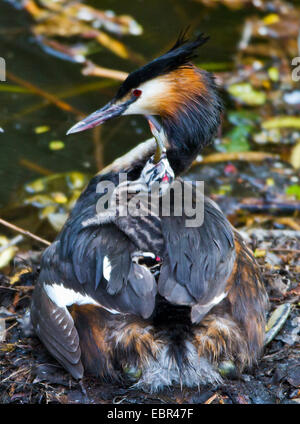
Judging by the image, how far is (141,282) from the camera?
311 cm

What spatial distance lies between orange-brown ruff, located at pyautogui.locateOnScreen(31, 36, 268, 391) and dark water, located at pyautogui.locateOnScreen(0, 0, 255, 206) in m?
1.89

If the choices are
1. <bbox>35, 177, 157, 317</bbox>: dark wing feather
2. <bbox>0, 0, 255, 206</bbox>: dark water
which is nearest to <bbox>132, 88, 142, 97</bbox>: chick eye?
<bbox>35, 177, 157, 317</bbox>: dark wing feather

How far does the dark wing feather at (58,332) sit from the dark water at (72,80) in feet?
5.64

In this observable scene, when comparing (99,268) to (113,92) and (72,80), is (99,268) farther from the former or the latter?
(72,80)

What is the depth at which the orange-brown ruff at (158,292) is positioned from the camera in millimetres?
3156

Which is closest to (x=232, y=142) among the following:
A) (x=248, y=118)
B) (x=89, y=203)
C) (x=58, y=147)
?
(x=248, y=118)

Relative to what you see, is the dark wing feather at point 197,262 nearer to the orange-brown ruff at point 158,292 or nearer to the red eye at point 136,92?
the orange-brown ruff at point 158,292

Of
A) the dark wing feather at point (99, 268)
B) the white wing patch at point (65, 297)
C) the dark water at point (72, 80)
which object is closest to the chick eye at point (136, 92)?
the dark wing feather at point (99, 268)

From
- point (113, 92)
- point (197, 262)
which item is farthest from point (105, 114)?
point (113, 92)

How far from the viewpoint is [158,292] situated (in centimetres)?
311

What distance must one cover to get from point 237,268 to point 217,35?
13.2 ft

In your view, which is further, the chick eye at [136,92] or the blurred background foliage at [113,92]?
the blurred background foliage at [113,92]

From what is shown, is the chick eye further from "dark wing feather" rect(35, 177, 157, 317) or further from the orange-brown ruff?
"dark wing feather" rect(35, 177, 157, 317)

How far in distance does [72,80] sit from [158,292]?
3521 millimetres
